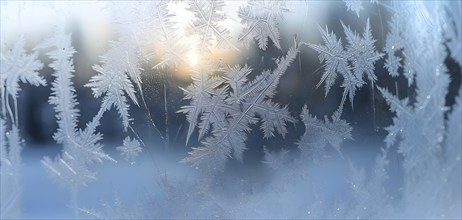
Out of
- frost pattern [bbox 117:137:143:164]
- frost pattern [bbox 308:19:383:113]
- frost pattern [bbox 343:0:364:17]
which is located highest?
frost pattern [bbox 343:0:364:17]

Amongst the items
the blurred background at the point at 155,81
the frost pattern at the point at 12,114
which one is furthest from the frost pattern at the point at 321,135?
the frost pattern at the point at 12,114

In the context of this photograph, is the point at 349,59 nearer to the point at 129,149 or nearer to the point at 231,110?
the point at 231,110

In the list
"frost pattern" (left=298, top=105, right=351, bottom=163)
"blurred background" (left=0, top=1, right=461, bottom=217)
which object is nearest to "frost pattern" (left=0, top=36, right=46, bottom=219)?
"blurred background" (left=0, top=1, right=461, bottom=217)

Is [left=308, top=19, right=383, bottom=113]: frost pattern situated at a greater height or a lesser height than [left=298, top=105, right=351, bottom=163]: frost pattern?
greater

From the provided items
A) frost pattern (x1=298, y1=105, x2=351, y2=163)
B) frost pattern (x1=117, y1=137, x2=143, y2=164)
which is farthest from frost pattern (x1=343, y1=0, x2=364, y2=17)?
frost pattern (x1=117, y1=137, x2=143, y2=164)

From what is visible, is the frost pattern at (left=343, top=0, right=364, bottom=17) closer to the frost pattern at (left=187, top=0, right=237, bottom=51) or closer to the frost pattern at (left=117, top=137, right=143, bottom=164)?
the frost pattern at (left=187, top=0, right=237, bottom=51)

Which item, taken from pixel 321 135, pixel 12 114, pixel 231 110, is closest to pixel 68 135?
pixel 12 114
